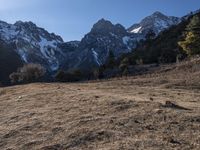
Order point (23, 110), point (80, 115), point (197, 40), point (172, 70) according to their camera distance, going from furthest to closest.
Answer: point (197, 40), point (172, 70), point (23, 110), point (80, 115)

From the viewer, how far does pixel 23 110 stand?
115 ft

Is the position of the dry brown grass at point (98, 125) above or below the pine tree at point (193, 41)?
below

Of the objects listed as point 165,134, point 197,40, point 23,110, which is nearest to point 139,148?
point 165,134

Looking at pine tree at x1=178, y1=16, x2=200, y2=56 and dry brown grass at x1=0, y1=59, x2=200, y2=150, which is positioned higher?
pine tree at x1=178, y1=16, x2=200, y2=56

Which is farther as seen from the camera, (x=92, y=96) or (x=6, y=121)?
(x=92, y=96)

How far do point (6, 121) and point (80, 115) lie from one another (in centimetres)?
545

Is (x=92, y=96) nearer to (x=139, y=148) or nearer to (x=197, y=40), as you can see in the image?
(x=139, y=148)

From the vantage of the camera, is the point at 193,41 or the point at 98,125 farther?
the point at 193,41

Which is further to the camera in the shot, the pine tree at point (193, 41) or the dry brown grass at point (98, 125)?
the pine tree at point (193, 41)

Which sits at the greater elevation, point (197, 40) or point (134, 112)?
point (197, 40)

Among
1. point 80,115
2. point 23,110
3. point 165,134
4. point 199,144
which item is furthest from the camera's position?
point 23,110

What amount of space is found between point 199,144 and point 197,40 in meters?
74.7

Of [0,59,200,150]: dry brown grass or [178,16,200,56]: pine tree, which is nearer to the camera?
[0,59,200,150]: dry brown grass

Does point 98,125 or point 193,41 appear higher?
point 193,41
